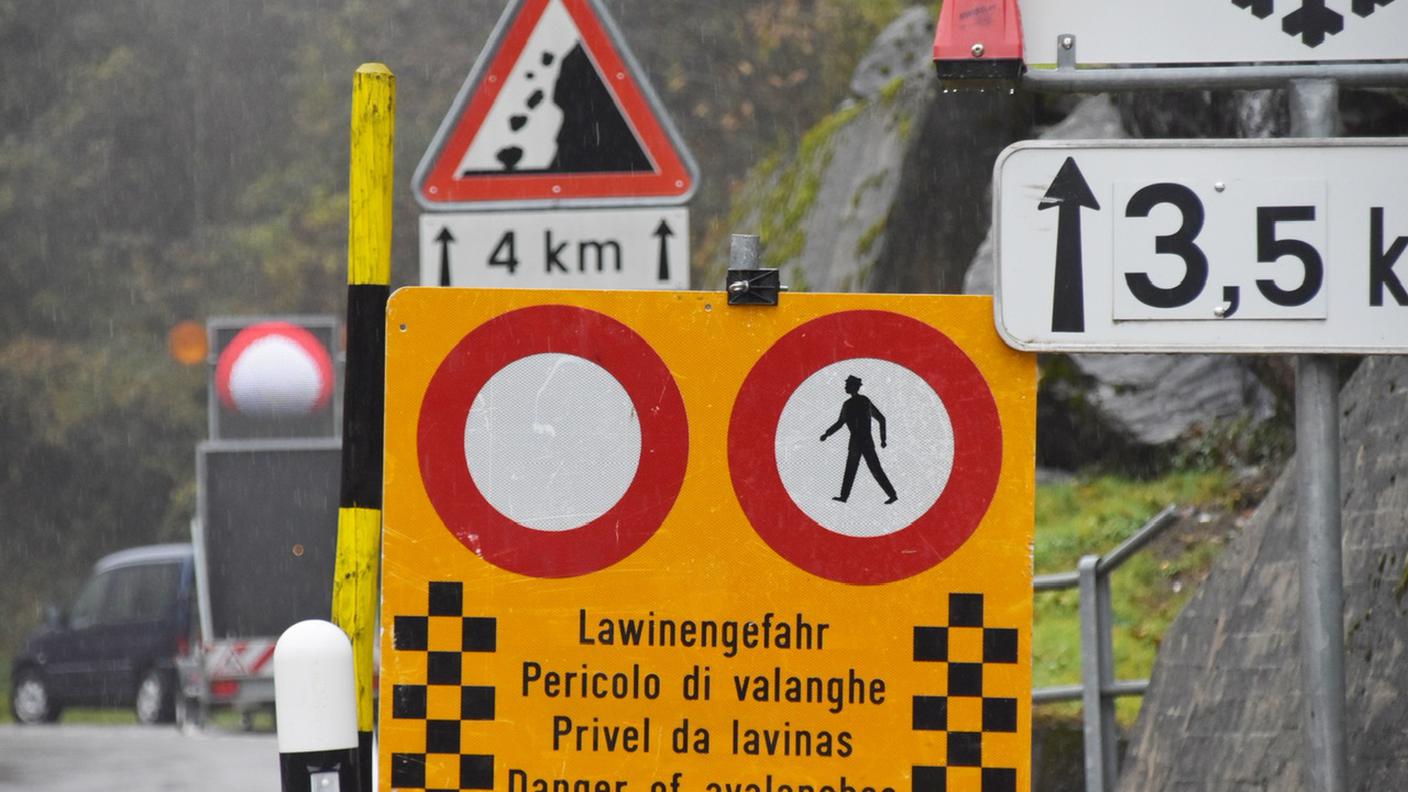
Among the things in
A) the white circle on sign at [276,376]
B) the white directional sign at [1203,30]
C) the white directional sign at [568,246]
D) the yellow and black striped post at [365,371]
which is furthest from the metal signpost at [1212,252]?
the white circle on sign at [276,376]

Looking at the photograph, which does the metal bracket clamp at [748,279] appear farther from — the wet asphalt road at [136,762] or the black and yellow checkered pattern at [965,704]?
the wet asphalt road at [136,762]

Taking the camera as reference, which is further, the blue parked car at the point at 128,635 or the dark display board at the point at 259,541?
the blue parked car at the point at 128,635

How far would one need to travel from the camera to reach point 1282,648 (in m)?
4.77

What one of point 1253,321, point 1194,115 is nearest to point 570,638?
point 1253,321

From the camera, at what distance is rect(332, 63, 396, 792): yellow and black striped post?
317 cm

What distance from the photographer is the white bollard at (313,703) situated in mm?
2730

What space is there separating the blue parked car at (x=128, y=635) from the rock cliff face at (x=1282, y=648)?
50.9 ft

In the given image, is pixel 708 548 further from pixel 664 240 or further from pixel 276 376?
pixel 276 376

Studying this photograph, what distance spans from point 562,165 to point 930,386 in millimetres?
2286

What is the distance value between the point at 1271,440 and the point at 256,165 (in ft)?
94.2

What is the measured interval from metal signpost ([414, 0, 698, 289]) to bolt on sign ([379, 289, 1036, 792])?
2061 millimetres

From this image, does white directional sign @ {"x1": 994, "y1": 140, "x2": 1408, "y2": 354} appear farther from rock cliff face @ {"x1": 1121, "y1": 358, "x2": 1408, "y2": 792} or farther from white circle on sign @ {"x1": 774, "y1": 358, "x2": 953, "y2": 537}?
rock cliff face @ {"x1": 1121, "y1": 358, "x2": 1408, "y2": 792}

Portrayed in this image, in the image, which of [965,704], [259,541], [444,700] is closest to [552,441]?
[444,700]

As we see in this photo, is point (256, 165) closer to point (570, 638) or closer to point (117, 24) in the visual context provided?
point (117, 24)
